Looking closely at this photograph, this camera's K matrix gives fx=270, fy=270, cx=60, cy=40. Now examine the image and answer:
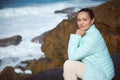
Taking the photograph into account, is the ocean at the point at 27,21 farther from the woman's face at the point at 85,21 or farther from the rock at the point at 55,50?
the woman's face at the point at 85,21

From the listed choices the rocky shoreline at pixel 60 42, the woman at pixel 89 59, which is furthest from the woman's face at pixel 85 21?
the rocky shoreline at pixel 60 42

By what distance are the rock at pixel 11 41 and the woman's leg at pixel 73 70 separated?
2.64 feet

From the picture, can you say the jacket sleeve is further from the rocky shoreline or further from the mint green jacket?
the rocky shoreline

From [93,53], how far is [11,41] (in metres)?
0.99

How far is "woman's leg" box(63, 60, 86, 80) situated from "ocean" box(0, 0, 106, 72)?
2.28ft

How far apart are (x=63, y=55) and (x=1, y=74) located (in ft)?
2.07

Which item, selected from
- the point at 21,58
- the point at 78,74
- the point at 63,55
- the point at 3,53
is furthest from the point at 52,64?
the point at 78,74

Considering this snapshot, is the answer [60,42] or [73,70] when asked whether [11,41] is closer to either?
[60,42]

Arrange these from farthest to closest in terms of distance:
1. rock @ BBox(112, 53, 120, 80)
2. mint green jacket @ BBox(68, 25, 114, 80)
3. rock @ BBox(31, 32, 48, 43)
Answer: rock @ BBox(31, 32, 48, 43), rock @ BBox(112, 53, 120, 80), mint green jacket @ BBox(68, 25, 114, 80)

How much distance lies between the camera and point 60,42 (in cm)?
263

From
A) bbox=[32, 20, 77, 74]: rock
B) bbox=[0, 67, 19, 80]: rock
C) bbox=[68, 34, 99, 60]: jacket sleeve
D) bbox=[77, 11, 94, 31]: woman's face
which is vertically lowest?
bbox=[0, 67, 19, 80]: rock

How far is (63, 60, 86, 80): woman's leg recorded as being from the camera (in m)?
1.95

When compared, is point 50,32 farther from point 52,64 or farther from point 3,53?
point 3,53

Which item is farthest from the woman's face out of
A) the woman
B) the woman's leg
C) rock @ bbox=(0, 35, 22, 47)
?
rock @ bbox=(0, 35, 22, 47)
